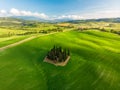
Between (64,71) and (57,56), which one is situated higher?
(57,56)

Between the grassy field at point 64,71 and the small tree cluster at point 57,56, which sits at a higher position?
the small tree cluster at point 57,56

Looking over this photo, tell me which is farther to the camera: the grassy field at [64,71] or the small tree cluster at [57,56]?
the small tree cluster at [57,56]

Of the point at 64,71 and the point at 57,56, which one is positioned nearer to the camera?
the point at 64,71

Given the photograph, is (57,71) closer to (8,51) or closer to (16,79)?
(16,79)

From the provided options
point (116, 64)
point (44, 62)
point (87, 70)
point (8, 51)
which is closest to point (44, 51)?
point (44, 62)

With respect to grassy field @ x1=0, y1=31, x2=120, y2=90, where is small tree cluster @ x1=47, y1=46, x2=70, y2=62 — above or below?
above

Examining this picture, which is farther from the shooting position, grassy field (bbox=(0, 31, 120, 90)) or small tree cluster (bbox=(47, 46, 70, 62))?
small tree cluster (bbox=(47, 46, 70, 62))

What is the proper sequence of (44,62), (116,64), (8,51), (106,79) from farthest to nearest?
(8,51) < (44,62) < (116,64) < (106,79)

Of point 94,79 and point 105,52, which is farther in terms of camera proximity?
point 105,52
